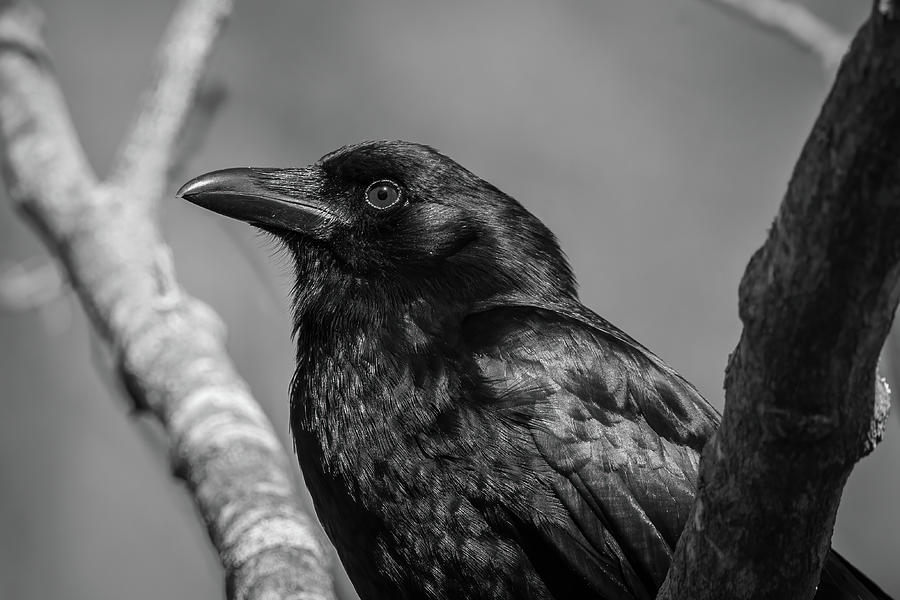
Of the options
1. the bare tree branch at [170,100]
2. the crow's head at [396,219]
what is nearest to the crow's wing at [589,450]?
the crow's head at [396,219]

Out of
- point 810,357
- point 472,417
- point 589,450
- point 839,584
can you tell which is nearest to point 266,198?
point 472,417

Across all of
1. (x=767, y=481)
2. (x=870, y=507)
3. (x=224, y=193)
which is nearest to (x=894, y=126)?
(x=767, y=481)

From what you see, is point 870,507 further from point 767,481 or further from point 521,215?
point 767,481

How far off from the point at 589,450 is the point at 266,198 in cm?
142

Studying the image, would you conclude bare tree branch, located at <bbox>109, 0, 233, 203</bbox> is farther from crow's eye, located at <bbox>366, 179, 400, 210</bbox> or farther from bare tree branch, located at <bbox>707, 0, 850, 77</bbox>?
bare tree branch, located at <bbox>707, 0, 850, 77</bbox>

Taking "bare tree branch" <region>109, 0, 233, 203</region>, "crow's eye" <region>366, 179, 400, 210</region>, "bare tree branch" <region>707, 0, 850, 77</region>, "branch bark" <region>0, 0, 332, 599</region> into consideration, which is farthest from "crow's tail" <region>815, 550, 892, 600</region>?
"bare tree branch" <region>109, 0, 233, 203</region>

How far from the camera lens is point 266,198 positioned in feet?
12.6

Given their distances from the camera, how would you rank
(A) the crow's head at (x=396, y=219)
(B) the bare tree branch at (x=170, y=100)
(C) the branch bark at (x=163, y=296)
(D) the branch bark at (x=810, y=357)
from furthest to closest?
(B) the bare tree branch at (x=170, y=100)
(A) the crow's head at (x=396, y=219)
(C) the branch bark at (x=163, y=296)
(D) the branch bark at (x=810, y=357)

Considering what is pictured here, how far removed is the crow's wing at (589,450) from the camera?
9.75 feet

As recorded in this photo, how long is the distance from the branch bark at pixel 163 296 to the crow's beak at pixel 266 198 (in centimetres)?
61

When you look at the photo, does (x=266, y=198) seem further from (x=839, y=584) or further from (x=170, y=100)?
(x=839, y=584)

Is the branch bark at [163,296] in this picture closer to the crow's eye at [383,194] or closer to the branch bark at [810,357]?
the crow's eye at [383,194]

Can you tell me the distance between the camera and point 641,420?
10.5 ft

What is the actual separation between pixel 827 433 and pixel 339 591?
190 centimetres
